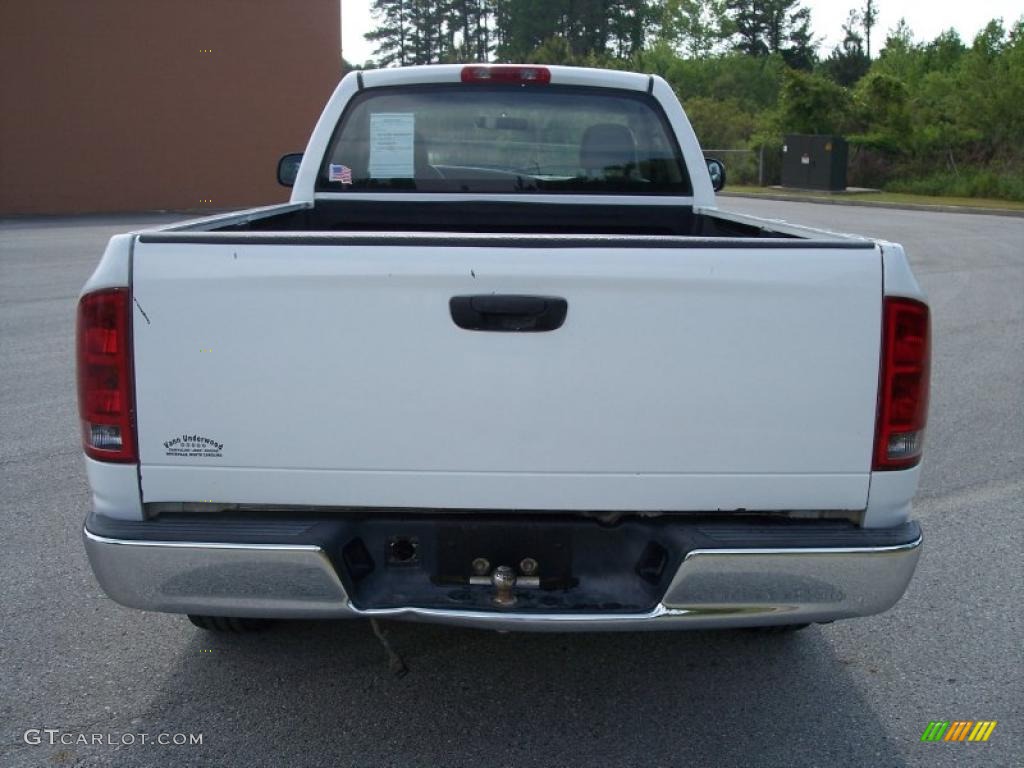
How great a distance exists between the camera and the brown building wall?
2462cm

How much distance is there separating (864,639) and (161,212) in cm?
Result: 2494

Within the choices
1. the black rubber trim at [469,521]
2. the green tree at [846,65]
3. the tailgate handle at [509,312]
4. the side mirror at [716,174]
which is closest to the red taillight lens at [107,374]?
the black rubber trim at [469,521]

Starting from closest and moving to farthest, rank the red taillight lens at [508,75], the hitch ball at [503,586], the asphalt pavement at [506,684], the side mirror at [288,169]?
1. the hitch ball at [503,586]
2. the asphalt pavement at [506,684]
3. the red taillight lens at [508,75]
4. the side mirror at [288,169]

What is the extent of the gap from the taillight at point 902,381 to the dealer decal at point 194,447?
1.79 meters

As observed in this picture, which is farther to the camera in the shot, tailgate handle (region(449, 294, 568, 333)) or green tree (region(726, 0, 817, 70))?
green tree (region(726, 0, 817, 70))

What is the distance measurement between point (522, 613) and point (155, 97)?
25795 millimetres

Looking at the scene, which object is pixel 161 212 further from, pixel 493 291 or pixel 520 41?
pixel 520 41

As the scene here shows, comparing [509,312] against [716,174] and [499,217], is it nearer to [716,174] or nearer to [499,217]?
[499,217]

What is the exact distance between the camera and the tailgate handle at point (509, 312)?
9.25 feet

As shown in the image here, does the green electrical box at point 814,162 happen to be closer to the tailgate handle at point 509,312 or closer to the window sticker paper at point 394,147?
the window sticker paper at point 394,147

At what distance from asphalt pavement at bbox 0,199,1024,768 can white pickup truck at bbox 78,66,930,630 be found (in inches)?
20.6

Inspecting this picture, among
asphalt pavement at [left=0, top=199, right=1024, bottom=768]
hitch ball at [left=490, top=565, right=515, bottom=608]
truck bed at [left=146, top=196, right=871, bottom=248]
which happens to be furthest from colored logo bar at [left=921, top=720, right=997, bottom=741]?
truck bed at [left=146, top=196, right=871, bottom=248]

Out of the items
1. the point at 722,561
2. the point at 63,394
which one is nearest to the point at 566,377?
the point at 722,561

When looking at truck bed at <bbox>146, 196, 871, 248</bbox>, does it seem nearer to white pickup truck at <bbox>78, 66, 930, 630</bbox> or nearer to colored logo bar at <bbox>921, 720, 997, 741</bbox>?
white pickup truck at <bbox>78, 66, 930, 630</bbox>
